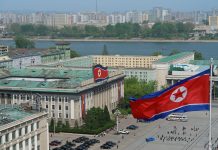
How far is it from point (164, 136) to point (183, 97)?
1170cm

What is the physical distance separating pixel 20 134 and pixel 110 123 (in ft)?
25.8

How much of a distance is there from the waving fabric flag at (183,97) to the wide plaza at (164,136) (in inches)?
388

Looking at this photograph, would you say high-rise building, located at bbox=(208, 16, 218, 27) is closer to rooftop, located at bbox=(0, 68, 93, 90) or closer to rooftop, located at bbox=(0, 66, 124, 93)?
rooftop, located at bbox=(0, 66, 124, 93)

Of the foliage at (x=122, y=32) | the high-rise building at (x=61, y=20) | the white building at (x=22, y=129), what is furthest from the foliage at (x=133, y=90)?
the high-rise building at (x=61, y=20)

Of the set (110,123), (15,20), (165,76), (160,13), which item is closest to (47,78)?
(110,123)

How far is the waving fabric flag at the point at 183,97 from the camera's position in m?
6.83

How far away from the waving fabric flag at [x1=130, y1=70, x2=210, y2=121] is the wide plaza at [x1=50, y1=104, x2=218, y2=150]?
985cm

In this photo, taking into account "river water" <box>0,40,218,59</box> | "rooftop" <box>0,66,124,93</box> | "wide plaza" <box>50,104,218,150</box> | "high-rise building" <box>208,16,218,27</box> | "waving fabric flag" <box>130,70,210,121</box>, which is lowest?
"wide plaza" <box>50,104,218,150</box>

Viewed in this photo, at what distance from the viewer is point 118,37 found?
80125mm

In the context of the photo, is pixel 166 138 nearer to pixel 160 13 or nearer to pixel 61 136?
pixel 61 136

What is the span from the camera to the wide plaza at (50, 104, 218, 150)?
17.0m

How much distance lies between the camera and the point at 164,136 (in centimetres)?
1841

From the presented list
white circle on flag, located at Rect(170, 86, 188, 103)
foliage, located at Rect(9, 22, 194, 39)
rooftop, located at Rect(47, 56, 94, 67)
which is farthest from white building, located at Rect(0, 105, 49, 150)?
foliage, located at Rect(9, 22, 194, 39)

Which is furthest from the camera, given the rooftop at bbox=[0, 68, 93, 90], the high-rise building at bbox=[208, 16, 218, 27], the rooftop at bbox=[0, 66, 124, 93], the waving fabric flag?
the high-rise building at bbox=[208, 16, 218, 27]
